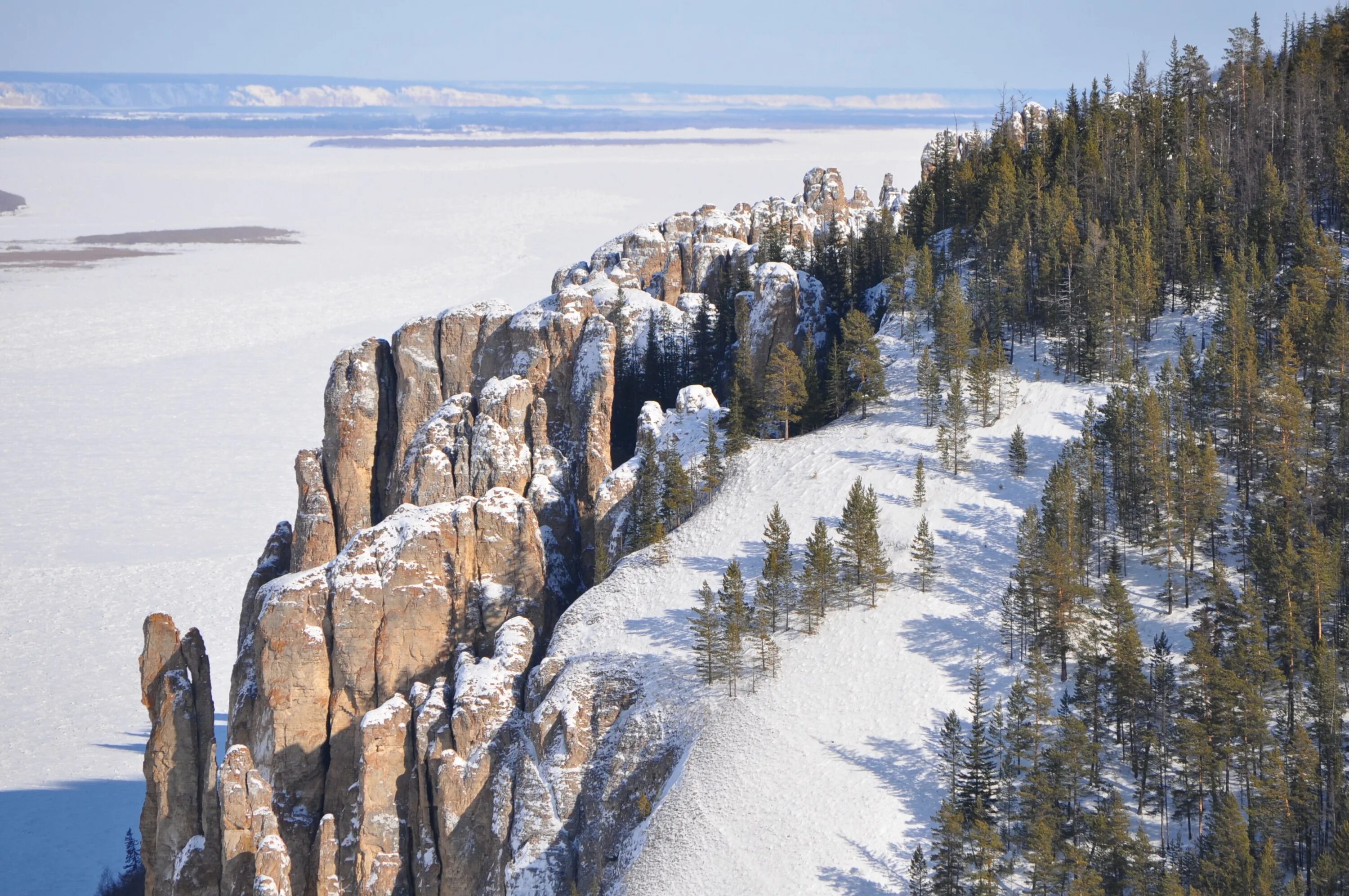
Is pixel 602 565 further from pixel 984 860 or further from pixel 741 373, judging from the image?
pixel 984 860

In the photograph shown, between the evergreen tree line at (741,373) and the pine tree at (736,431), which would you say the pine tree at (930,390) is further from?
the pine tree at (736,431)

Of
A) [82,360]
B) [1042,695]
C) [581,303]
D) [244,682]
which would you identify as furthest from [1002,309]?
[82,360]

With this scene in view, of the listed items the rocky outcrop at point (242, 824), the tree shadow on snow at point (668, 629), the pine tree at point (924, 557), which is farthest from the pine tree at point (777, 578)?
the rocky outcrop at point (242, 824)

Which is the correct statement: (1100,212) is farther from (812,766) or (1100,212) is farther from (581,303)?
(812,766)

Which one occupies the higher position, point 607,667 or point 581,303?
point 581,303

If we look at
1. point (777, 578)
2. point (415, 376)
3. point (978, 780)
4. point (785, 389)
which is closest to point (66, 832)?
point (415, 376)

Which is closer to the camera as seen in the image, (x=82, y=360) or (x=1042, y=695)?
(x=1042, y=695)

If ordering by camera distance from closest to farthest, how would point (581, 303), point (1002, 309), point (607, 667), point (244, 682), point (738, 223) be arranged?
point (607, 667) < point (244, 682) < point (1002, 309) < point (581, 303) < point (738, 223)
